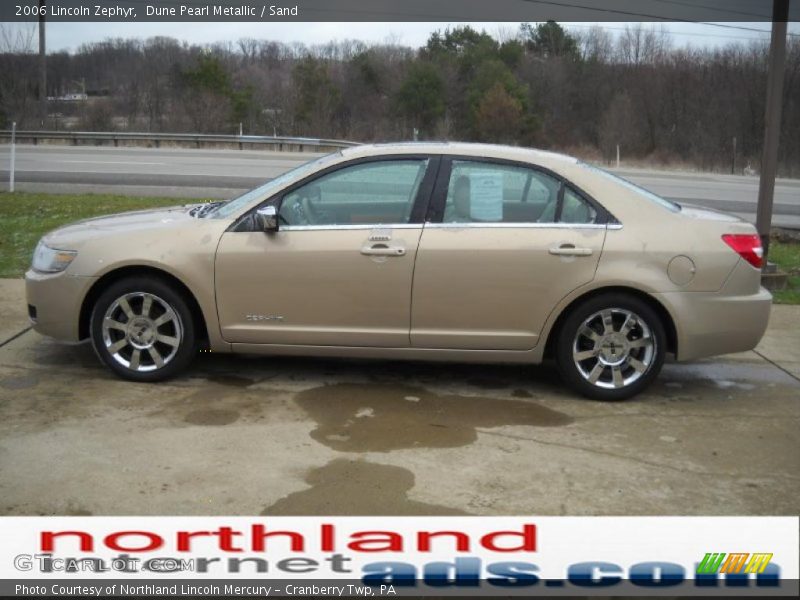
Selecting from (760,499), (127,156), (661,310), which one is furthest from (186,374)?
(127,156)

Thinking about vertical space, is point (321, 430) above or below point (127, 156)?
below

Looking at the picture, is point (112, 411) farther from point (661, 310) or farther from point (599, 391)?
point (661, 310)

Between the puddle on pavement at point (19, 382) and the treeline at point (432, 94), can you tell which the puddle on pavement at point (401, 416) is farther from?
the treeline at point (432, 94)

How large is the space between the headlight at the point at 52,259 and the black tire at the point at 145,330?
12.8 inches

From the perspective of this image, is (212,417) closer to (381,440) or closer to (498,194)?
(381,440)

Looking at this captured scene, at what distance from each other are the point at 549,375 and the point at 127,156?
2430cm

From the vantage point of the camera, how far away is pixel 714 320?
5816mm

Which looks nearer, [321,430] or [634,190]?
[321,430]

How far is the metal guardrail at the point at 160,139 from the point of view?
3322 centimetres

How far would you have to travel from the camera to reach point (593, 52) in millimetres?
56031

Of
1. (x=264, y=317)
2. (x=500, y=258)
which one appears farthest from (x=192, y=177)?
(x=500, y=258)

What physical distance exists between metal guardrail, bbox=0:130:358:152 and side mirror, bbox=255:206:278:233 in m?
27.2

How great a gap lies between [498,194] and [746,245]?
5.21 feet

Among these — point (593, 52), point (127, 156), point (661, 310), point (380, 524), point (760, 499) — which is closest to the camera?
point (380, 524)
